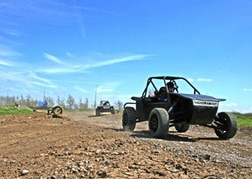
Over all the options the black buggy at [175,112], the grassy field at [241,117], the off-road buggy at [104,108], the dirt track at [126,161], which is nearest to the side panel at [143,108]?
the black buggy at [175,112]

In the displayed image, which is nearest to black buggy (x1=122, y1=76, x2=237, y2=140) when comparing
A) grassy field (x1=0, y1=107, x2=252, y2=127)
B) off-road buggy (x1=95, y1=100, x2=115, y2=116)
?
grassy field (x1=0, y1=107, x2=252, y2=127)

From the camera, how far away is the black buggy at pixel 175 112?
9.43 metres

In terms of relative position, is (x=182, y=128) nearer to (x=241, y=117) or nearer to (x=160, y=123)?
(x=160, y=123)

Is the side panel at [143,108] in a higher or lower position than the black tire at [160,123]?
higher

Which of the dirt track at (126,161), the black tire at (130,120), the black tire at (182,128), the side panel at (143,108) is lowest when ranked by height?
the dirt track at (126,161)

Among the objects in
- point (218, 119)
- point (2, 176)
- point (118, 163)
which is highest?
point (218, 119)

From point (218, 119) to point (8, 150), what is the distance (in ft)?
22.1

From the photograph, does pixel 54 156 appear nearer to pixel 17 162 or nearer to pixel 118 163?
pixel 17 162

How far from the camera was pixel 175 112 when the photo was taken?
10.3m

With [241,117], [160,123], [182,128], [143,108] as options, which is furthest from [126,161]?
[241,117]

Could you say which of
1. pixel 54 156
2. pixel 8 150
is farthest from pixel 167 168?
pixel 8 150

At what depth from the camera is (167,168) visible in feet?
19.0

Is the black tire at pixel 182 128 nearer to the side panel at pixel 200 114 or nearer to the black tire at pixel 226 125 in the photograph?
the black tire at pixel 226 125

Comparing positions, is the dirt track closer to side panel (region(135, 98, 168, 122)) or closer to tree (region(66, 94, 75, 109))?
side panel (region(135, 98, 168, 122))
